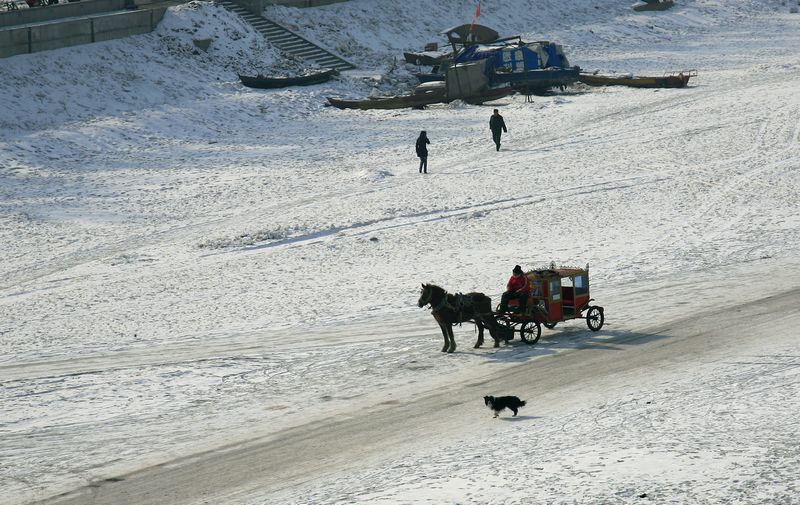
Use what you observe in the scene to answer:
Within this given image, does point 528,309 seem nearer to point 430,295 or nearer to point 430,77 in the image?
point 430,295

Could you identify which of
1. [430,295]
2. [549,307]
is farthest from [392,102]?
[430,295]

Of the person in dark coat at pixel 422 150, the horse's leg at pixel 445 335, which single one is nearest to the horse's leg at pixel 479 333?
the horse's leg at pixel 445 335

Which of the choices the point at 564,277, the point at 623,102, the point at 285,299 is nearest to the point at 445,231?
the point at 285,299

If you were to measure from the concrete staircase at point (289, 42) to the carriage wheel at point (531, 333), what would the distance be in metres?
33.6

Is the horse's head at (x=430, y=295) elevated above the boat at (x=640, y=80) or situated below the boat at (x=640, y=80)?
below

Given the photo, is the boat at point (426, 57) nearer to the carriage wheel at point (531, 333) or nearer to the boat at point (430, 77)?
the boat at point (430, 77)

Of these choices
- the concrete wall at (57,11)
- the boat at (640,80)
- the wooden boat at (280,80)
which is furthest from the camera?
the boat at (640,80)

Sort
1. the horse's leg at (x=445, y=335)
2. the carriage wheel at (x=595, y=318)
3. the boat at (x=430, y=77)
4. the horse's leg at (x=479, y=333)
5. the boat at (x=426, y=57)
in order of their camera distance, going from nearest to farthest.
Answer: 1. the horse's leg at (x=445, y=335)
2. the horse's leg at (x=479, y=333)
3. the carriage wheel at (x=595, y=318)
4. the boat at (x=430, y=77)
5. the boat at (x=426, y=57)

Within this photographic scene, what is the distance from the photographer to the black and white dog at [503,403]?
16.5 metres

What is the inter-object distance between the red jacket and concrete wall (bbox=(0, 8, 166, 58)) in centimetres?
2988

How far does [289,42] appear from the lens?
53.8 metres

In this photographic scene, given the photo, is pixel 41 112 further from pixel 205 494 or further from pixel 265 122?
pixel 205 494

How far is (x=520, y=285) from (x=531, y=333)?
3.07 feet

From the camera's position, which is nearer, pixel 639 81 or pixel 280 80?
pixel 280 80
